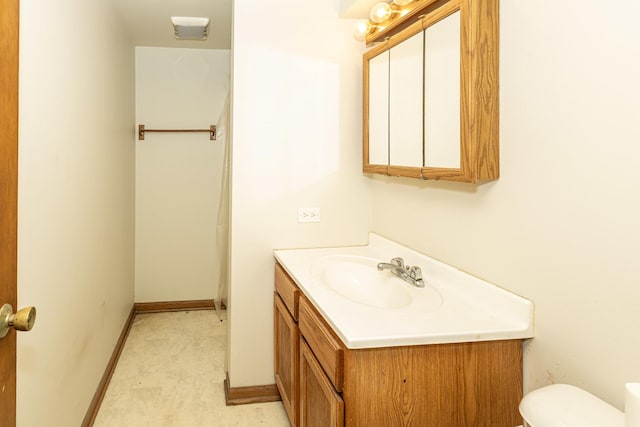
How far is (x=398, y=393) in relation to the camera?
4.10ft

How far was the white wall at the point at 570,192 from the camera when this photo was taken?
3.32 feet

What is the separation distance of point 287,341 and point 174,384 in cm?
101

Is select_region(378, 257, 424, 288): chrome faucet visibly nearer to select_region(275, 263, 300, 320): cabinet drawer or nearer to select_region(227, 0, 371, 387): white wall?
select_region(275, 263, 300, 320): cabinet drawer

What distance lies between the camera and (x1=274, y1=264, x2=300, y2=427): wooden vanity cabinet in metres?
1.90

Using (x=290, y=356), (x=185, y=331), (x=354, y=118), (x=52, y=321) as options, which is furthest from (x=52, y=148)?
(x=185, y=331)

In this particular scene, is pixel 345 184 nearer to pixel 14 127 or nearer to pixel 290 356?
pixel 290 356

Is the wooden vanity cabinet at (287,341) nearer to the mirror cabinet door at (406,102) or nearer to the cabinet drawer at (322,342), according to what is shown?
the cabinet drawer at (322,342)

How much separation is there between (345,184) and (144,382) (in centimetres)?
171

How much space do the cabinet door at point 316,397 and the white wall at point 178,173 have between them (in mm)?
2549

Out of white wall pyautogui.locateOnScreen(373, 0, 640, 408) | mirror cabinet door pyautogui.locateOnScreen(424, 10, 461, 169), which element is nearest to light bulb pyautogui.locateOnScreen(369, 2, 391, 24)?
mirror cabinet door pyautogui.locateOnScreen(424, 10, 461, 169)

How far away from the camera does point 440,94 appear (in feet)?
5.32

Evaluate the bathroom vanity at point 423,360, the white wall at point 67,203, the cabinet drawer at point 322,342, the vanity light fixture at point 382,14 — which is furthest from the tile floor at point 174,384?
the vanity light fixture at point 382,14

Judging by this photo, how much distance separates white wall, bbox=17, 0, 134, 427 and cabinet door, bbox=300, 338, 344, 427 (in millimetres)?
919

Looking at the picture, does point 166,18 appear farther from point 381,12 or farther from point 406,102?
point 406,102
